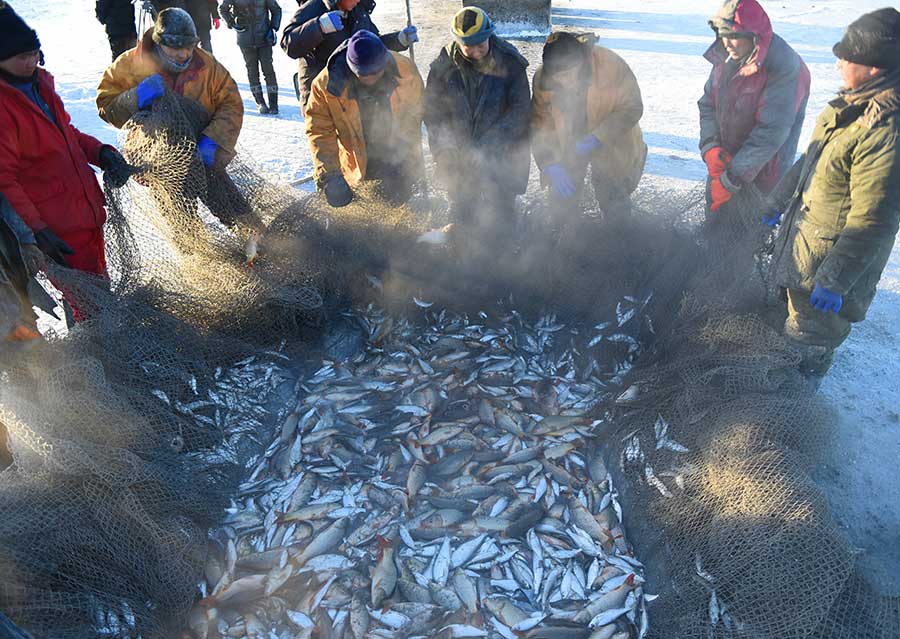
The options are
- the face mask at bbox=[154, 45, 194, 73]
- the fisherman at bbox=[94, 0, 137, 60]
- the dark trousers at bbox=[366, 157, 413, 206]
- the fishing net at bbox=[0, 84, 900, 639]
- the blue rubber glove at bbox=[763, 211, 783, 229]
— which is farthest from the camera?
the fisherman at bbox=[94, 0, 137, 60]

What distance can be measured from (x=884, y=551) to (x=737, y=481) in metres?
1.24

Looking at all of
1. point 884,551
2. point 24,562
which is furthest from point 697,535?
point 24,562

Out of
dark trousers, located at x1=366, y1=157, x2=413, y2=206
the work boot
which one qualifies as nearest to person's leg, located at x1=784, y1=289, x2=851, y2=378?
dark trousers, located at x1=366, y1=157, x2=413, y2=206

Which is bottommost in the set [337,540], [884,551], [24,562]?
[884,551]

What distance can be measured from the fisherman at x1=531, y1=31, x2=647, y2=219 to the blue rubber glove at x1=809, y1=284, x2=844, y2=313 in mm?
1887

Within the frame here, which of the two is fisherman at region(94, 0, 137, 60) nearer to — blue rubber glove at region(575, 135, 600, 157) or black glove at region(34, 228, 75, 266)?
black glove at region(34, 228, 75, 266)

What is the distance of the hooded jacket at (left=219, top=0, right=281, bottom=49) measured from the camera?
9.14 metres

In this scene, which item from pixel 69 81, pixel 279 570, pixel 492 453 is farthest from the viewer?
pixel 69 81

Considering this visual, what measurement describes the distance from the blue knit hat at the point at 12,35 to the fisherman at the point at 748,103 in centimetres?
468

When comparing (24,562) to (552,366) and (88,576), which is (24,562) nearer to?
(88,576)

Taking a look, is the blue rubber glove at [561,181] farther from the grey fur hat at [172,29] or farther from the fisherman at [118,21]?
the fisherman at [118,21]

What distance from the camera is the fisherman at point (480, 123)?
205 inches

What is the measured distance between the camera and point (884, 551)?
3.76 meters

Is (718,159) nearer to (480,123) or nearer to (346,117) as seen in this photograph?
(480,123)
